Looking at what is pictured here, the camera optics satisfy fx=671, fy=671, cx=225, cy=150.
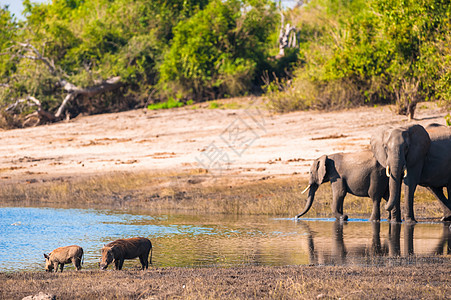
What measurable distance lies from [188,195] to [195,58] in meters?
12.0

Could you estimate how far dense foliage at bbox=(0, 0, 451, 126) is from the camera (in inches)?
932

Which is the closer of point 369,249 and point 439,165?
point 369,249

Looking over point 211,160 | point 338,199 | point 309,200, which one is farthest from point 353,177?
point 211,160

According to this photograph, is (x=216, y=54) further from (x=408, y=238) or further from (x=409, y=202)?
(x=408, y=238)

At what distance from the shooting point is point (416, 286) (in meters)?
6.95

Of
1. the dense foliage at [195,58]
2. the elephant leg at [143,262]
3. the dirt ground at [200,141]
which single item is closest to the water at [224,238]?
the elephant leg at [143,262]

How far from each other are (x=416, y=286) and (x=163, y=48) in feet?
84.3

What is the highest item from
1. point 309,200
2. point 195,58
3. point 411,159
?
point 195,58

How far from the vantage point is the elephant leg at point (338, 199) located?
44.9 ft

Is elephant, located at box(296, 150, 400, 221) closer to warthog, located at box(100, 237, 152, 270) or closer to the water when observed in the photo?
the water

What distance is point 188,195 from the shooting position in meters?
17.4

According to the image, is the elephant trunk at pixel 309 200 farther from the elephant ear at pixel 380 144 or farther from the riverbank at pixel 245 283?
the riverbank at pixel 245 283

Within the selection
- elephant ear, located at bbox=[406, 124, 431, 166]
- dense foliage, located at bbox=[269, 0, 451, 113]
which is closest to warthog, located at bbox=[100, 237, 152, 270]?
elephant ear, located at bbox=[406, 124, 431, 166]

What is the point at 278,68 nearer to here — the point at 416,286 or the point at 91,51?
the point at 91,51
